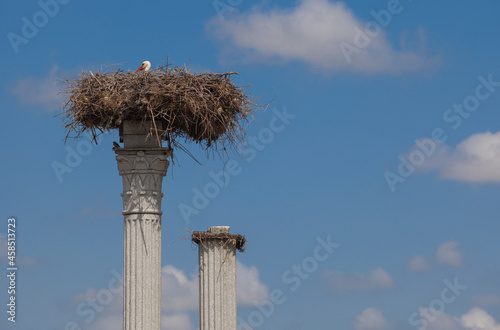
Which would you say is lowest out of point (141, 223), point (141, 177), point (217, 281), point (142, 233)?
point (217, 281)

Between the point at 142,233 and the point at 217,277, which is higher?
the point at 142,233

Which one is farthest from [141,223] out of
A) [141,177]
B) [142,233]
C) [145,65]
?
[145,65]

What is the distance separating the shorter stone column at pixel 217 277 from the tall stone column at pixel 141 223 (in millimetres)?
1362

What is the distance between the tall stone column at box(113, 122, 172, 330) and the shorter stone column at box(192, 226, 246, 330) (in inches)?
53.6

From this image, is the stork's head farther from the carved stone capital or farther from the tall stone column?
the carved stone capital

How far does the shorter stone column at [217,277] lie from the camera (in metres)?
14.3

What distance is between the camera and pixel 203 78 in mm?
13477

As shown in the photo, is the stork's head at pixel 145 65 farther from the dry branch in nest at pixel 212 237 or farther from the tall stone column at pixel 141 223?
the dry branch in nest at pixel 212 237

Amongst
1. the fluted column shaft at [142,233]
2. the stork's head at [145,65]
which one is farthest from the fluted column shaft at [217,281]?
the stork's head at [145,65]

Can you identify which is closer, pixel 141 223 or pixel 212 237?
pixel 141 223

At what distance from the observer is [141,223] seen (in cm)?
1317

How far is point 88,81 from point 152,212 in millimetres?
2207

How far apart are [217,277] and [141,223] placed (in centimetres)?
186

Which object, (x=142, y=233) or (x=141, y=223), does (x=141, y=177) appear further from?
(x=142, y=233)
